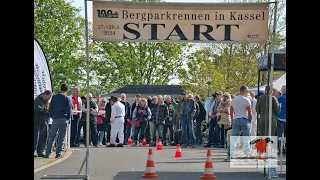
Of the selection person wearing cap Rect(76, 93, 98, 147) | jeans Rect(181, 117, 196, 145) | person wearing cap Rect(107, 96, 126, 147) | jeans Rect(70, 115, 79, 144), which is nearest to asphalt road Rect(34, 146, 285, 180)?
jeans Rect(70, 115, 79, 144)

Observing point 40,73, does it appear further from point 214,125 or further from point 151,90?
point 151,90

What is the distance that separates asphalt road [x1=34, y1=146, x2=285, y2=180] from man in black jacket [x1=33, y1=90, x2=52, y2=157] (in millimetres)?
819

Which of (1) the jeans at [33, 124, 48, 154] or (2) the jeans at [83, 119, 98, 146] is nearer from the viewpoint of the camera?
(1) the jeans at [33, 124, 48, 154]

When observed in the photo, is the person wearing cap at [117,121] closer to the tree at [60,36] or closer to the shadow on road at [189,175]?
the shadow on road at [189,175]

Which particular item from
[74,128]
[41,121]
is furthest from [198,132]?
[41,121]

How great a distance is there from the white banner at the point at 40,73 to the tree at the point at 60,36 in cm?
3499

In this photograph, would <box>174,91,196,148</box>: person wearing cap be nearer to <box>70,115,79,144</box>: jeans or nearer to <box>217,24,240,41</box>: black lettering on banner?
<box>70,115,79,144</box>: jeans

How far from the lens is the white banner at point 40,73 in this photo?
19.2 metres

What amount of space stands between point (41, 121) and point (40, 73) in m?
1.36

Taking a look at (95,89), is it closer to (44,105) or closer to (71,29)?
(71,29)

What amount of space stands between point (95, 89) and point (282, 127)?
50.2 m

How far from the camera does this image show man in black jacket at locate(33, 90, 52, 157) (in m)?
18.7

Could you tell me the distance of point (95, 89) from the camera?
226 ft
